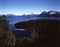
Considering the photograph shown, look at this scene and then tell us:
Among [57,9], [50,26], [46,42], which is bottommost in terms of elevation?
[46,42]

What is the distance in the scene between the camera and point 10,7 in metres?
1.74

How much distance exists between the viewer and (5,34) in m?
1.69

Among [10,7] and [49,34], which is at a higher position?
[10,7]

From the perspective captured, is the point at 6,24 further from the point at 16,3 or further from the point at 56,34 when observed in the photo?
the point at 56,34

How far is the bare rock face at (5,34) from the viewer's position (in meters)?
1.68

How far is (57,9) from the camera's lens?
5.67 ft

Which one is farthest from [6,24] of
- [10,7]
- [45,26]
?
[45,26]

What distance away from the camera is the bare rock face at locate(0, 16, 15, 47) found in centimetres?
168

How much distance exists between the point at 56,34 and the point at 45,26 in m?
0.19

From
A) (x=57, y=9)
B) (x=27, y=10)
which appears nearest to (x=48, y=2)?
(x=57, y=9)

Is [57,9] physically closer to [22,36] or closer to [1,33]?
[22,36]

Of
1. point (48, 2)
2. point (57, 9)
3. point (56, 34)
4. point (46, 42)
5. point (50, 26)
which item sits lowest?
point (46, 42)

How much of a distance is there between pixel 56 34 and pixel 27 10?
1.78 feet

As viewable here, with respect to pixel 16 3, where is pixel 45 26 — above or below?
below
